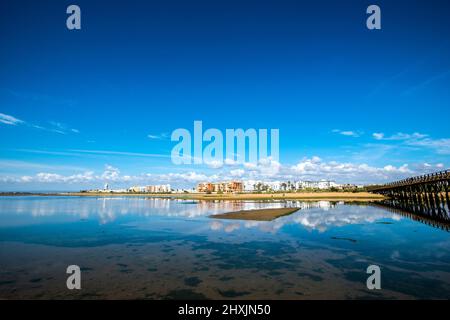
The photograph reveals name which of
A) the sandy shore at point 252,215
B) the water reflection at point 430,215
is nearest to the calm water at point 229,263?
the water reflection at point 430,215

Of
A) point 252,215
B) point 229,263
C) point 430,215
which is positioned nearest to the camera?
point 229,263

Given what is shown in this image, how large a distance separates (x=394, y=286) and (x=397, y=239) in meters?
11.4

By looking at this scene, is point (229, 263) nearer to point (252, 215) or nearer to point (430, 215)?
point (252, 215)

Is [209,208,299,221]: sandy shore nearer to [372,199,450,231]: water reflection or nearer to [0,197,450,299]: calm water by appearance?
[0,197,450,299]: calm water

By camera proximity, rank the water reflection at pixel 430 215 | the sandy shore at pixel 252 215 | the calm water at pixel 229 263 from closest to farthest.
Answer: the calm water at pixel 229 263 < the water reflection at pixel 430 215 < the sandy shore at pixel 252 215

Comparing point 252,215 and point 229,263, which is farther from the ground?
point 252,215

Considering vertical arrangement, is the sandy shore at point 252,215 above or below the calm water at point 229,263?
above

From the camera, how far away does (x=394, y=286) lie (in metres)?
10.7

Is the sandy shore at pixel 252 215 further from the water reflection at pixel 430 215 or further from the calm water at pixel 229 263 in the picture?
the water reflection at pixel 430 215

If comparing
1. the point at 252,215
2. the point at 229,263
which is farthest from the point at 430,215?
the point at 229,263

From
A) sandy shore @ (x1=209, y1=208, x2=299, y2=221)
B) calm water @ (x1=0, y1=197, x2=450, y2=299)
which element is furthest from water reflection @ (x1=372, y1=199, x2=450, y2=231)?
sandy shore @ (x1=209, y1=208, x2=299, y2=221)
